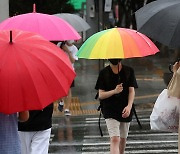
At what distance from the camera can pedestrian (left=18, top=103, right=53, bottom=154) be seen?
5.11m

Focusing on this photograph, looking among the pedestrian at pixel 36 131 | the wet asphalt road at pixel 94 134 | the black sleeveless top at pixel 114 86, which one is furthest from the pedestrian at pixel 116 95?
the wet asphalt road at pixel 94 134

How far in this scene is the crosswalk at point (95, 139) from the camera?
8375 mm

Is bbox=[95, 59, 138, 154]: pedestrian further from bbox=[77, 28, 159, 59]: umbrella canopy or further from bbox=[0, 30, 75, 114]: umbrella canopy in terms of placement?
bbox=[0, 30, 75, 114]: umbrella canopy

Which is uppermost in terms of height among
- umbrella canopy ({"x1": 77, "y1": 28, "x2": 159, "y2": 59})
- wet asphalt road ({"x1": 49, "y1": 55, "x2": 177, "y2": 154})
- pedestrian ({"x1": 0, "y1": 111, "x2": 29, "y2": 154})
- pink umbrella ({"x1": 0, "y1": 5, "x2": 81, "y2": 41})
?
pink umbrella ({"x1": 0, "y1": 5, "x2": 81, "y2": 41})

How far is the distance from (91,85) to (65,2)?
11121 mm

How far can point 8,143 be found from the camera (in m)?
3.95

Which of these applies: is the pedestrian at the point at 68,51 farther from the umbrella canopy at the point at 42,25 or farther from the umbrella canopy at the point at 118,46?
the umbrella canopy at the point at 118,46

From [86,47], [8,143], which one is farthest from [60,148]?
[8,143]

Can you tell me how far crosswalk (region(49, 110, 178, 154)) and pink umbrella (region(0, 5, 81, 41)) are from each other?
2.63m

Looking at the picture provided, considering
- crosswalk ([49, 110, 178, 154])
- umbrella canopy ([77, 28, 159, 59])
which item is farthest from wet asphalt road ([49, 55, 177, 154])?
umbrella canopy ([77, 28, 159, 59])

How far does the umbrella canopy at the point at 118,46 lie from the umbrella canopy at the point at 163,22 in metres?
0.57

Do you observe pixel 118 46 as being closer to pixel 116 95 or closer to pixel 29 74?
pixel 116 95

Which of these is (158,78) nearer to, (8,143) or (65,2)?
(65,2)

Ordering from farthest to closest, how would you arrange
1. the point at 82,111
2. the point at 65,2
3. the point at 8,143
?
the point at 65,2, the point at 82,111, the point at 8,143
